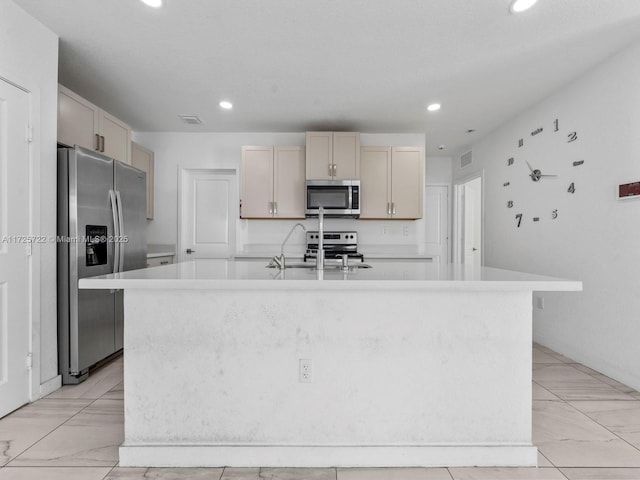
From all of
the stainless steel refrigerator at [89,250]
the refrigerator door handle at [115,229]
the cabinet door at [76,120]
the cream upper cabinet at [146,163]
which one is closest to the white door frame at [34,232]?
the stainless steel refrigerator at [89,250]

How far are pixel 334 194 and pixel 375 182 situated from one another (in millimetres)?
590

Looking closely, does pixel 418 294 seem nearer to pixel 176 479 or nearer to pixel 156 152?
pixel 176 479

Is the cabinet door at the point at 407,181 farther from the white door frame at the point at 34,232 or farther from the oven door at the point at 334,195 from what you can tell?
the white door frame at the point at 34,232

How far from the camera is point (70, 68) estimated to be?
289cm

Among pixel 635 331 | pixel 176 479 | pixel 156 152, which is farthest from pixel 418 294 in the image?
pixel 156 152

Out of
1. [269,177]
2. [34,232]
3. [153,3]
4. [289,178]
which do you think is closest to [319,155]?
[289,178]

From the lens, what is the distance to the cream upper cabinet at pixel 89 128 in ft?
9.05

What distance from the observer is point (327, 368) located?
5.37 ft

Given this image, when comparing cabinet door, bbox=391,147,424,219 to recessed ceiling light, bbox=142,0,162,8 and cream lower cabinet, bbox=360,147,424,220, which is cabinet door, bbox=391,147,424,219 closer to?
cream lower cabinet, bbox=360,147,424,220

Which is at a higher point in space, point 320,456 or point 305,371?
point 305,371

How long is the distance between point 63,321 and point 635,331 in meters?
4.00

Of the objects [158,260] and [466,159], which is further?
[466,159]

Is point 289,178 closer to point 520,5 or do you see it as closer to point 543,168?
point 543,168

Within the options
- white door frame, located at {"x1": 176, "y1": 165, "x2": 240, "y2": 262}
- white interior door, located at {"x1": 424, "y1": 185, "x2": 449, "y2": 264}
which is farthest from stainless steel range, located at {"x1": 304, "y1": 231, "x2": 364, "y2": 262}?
white interior door, located at {"x1": 424, "y1": 185, "x2": 449, "y2": 264}
